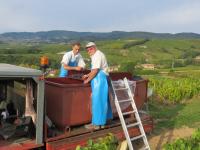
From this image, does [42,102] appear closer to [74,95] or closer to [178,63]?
[74,95]

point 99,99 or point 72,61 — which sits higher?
point 72,61

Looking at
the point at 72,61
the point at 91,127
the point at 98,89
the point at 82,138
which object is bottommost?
the point at 82,138

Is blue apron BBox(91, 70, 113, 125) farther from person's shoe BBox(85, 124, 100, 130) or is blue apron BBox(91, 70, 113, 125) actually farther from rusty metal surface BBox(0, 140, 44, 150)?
rusty metal surface BBox(0, 140, 44, 150)

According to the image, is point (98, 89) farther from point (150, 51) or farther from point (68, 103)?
point (150, 51)

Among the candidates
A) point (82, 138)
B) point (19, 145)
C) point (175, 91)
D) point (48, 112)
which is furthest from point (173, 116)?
point (19, 145)

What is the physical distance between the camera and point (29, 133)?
6.25 metres

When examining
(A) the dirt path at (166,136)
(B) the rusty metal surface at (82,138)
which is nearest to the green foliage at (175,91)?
(A) the dirt path at (166,136)

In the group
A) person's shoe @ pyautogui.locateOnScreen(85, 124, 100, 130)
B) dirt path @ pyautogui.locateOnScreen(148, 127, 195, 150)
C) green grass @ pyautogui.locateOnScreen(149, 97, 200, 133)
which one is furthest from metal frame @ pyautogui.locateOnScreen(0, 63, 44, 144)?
green grass @ pyautogui.locateOnScreen(149, 97, 200, 133)

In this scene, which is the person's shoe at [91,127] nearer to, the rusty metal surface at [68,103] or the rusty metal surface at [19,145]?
the rusty metal surface at [68,103]

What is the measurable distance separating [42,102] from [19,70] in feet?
2.18

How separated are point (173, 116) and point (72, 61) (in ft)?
17.0

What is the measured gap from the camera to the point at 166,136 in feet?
32.0

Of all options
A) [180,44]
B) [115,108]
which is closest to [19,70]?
[115,108]

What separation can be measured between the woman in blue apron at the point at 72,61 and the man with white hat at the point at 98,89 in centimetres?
136
